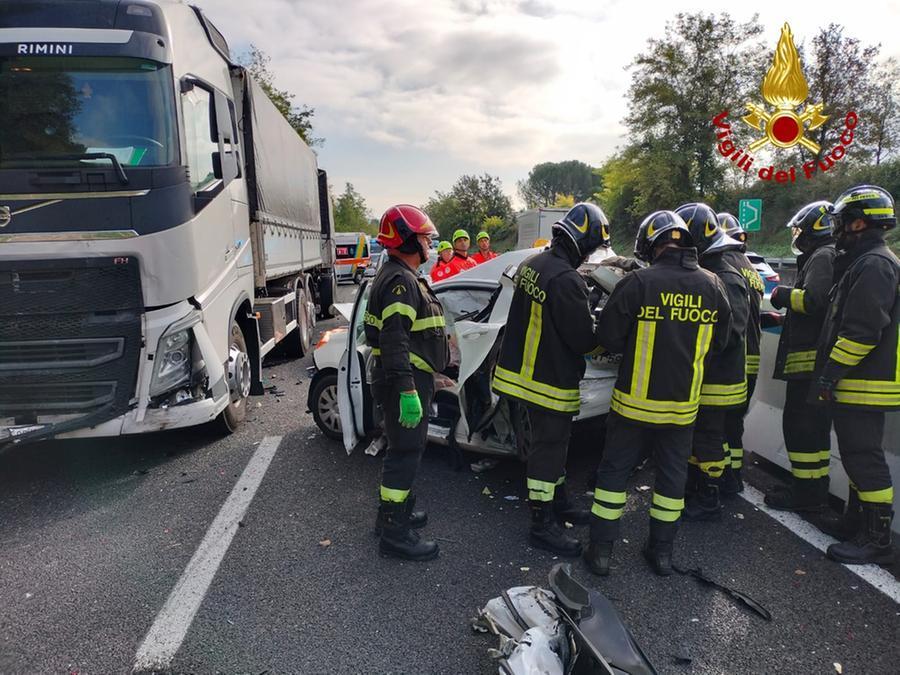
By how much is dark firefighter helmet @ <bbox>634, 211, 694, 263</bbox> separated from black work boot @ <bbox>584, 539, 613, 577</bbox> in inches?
63.4

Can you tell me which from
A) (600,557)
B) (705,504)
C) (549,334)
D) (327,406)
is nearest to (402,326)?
(549,334)

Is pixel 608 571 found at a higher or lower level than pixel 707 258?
lower

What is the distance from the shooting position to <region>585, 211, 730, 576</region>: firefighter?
290cm

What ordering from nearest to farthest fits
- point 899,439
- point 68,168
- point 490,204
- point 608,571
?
point 608,571
point 899,439
point 68,168
point 490,204

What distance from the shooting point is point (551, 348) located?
125 inches

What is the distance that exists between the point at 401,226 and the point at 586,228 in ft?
3.46

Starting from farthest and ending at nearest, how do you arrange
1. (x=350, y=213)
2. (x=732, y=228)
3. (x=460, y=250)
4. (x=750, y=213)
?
1. (x=350, y=213)
2. (x=750, y=213)
3. (x=460, y=250)
4. (x=732, y=228)

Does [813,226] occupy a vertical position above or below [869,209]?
below

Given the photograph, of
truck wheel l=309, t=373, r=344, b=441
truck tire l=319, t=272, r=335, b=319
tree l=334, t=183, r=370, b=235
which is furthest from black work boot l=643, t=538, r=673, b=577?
tree l=334, t=183, r=370, b=235

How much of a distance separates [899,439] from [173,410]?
15.9ft

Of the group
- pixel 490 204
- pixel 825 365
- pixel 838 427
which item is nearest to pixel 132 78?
→ pixel 825 365

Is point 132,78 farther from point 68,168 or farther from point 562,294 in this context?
point 562,294

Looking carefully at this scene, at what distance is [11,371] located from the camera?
3799mm

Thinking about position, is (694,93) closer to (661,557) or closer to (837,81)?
(837,81)
